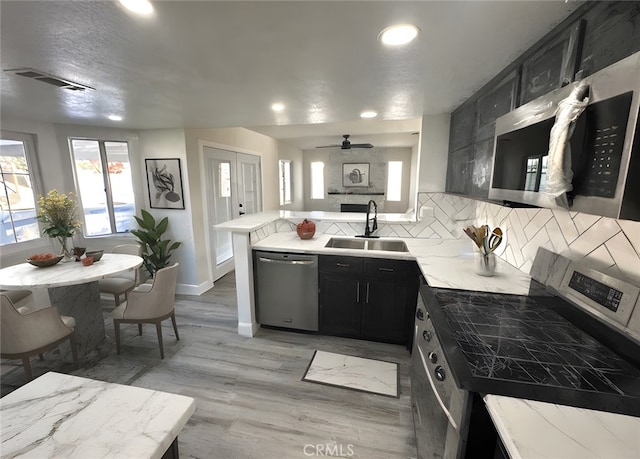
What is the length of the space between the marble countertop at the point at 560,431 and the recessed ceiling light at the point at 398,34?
4.76ft

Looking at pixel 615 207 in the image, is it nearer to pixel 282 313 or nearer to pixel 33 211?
pixel 282 313

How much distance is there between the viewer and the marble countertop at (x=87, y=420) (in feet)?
2.16

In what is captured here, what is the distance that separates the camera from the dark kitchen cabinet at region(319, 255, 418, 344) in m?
2.40

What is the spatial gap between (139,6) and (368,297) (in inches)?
95.6

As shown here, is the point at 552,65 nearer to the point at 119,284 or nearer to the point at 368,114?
the point at 368,114

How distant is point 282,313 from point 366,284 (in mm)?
955

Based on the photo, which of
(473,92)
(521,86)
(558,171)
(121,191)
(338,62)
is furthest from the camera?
(121,191)

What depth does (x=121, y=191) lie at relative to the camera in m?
3.70

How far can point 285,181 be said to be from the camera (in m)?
6.92

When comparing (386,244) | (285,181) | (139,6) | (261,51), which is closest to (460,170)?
(386,244)

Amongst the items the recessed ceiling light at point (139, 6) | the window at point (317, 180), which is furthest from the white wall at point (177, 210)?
the window at point (317, 180)

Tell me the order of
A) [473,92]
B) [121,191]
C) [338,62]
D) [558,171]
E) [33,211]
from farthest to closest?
[121,191]
[33,211]
[473,92]
[338,62]
[558,171]

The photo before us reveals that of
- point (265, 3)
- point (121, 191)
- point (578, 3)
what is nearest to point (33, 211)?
point (121, 191)

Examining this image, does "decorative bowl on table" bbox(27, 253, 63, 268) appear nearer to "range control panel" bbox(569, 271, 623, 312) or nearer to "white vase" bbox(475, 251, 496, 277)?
"white vase" bbox(475, 251, 496, 277)
